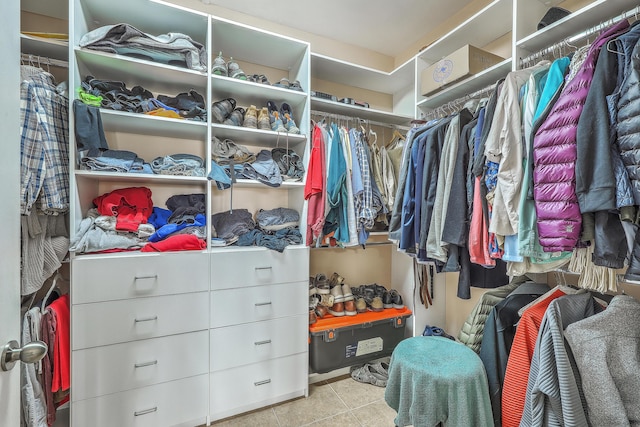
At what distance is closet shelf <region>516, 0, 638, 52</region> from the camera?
3.78 feet

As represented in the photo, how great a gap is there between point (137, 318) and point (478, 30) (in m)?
2.60

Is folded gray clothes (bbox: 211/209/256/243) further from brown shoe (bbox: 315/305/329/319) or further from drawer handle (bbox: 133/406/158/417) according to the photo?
drawer handle (bbox: 133/406/158/417)

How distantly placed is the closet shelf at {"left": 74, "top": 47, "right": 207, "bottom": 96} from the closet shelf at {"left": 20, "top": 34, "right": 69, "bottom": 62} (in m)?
0.10

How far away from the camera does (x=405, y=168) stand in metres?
1.70

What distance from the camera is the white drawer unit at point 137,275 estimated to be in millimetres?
1360

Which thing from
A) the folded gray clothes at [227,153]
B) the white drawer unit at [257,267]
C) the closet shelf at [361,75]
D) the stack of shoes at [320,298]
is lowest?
the stack of shoes at [320,298]

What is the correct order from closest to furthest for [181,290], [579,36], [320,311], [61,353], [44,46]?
[579,36] < [61,353] < [44,46] < [181,290] < [320,311]

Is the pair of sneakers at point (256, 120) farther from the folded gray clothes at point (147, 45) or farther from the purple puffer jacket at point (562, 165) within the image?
the purple puffer jacket at point (562, 165)

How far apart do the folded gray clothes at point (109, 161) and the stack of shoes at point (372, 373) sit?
6.57ft

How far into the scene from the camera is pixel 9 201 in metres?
0.57

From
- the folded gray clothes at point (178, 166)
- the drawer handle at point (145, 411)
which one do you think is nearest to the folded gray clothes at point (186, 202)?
the folded gray clothes at point (178, 166)

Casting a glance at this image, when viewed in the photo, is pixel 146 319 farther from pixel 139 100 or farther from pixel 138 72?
pixel 138 72

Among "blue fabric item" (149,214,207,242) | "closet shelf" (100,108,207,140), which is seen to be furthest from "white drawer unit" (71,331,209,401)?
"closet shelf" (100,108,207,140)

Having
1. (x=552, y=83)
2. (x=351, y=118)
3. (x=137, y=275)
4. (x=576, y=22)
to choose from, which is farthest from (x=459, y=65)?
(x=137, y=275)
